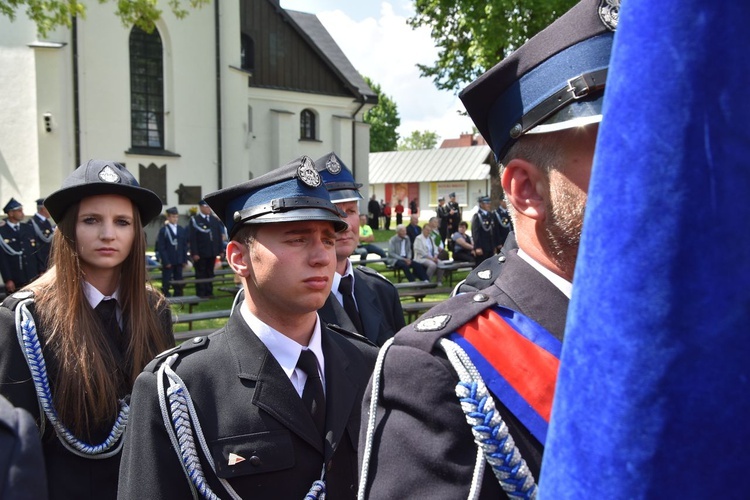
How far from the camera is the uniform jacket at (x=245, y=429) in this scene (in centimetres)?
234

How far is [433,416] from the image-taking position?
1.45 m

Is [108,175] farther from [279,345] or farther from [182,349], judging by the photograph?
[279,345]

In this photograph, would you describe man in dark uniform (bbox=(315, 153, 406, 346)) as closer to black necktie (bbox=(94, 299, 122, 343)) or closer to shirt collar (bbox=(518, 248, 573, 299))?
black necktie (bbox=(94, 299, 122, 343))

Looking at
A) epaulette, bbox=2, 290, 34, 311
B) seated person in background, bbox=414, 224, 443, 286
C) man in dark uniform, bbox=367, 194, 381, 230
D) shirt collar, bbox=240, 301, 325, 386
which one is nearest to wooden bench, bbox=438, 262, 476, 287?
seated person in background, bbox=414, 224, 443, 286

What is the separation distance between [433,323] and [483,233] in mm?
18804

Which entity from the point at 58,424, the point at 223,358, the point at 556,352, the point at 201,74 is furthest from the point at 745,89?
the point at 201,74

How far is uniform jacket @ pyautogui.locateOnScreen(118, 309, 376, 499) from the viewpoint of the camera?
7.68 ft

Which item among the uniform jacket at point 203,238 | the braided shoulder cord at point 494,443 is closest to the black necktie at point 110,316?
the braided shoulder cord at point 494,443

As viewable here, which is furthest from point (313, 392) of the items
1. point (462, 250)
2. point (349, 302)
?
point (462, 250)

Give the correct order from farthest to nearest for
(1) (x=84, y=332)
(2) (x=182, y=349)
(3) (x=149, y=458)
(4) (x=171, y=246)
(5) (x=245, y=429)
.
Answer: (4) (x=171, y=246), (1) (x=84, y=332), (2) (x=182, y=349), (5) (x=245, y=429), (3) (x=149, y=458)

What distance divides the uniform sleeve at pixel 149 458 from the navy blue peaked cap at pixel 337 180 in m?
2.36

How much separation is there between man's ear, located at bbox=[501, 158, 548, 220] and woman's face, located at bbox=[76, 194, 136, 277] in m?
2.28

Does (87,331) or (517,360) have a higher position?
(517,360)

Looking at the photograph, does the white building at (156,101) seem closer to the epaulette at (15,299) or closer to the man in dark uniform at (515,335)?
the epaulette at (15,299)
